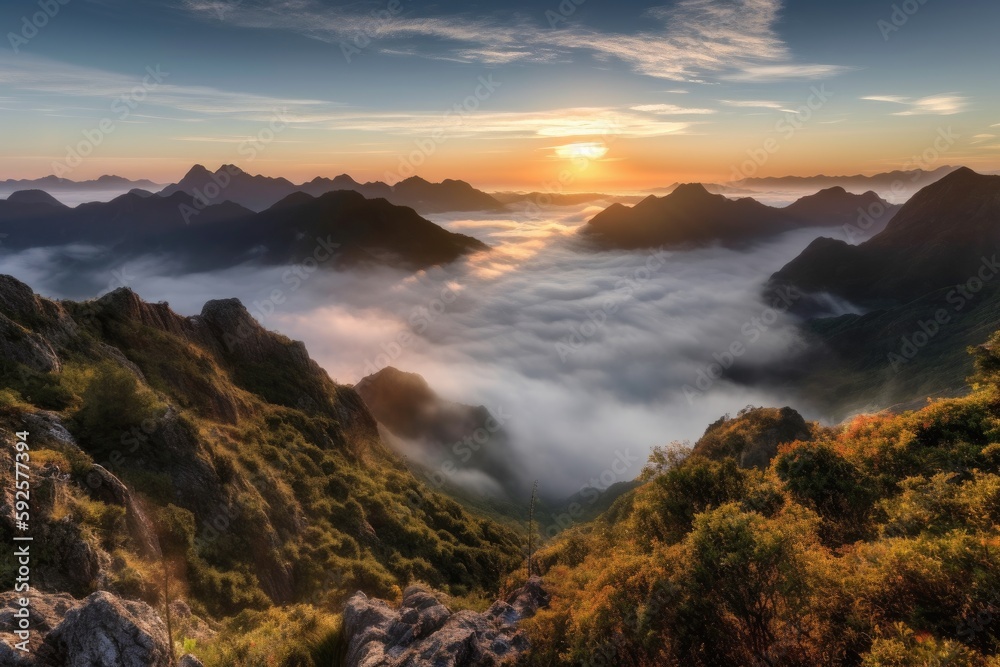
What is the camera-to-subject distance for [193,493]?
30328 mm

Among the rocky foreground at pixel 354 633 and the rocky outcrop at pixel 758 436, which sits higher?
the rocky foreground at pixel 354 633

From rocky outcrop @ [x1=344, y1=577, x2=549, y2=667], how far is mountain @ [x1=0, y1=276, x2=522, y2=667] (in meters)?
2.18

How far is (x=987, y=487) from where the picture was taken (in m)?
17.5

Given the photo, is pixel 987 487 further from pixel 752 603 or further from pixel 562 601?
pixel 562 601

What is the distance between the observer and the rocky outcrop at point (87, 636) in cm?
1299

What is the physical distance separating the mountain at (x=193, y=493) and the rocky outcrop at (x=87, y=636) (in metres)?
0.06

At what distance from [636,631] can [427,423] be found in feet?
576

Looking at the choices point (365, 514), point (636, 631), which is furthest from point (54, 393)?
point (636, 631)

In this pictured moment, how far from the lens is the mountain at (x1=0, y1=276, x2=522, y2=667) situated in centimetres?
1858

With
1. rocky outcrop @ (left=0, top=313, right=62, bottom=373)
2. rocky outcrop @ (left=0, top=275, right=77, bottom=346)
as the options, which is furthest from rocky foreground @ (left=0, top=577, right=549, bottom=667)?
rocky outcrop @ (left=0, top=275, right=77, bottom=346)

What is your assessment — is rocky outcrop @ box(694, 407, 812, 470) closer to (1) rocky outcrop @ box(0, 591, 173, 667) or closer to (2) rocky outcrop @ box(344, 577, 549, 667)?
(2) rocky outcrop @ box(344, 577, 549, 667)

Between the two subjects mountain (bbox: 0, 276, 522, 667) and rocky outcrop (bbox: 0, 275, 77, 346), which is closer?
mountain (bbox: 0, 276, 522, 667)

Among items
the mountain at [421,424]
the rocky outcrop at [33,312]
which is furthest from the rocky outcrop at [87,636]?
the mountain at [421,424]

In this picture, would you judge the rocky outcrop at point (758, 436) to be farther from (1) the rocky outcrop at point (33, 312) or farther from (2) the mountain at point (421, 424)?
(2) the mountain at point (421, 424)
